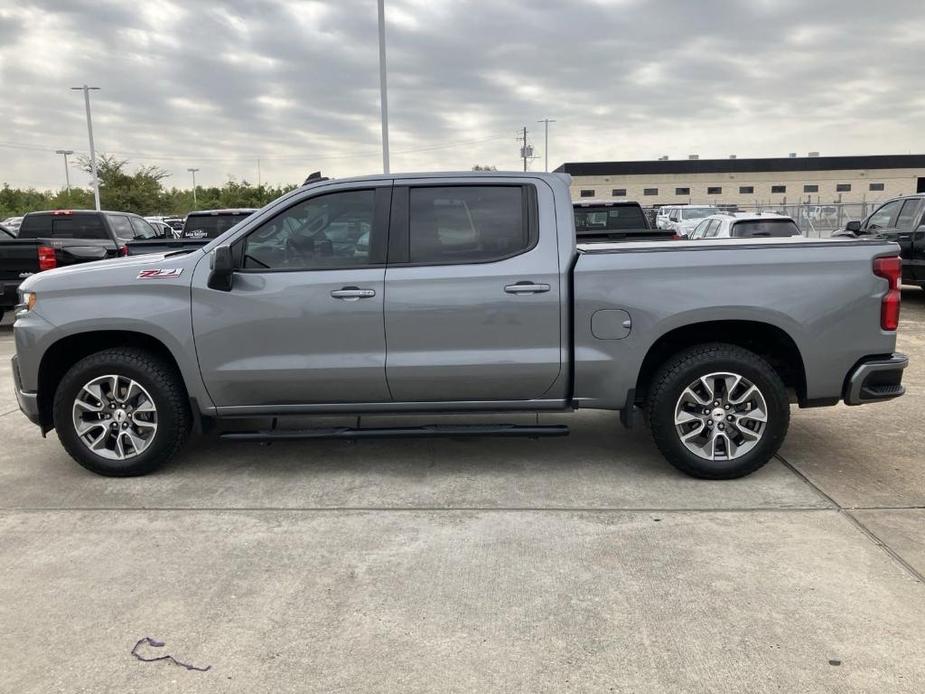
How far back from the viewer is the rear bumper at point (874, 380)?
4.57 m

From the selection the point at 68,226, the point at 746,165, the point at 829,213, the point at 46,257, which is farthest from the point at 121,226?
the point at 746,165

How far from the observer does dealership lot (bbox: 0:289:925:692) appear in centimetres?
284

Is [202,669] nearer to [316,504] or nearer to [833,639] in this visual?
[316,504]

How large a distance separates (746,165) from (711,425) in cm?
5758

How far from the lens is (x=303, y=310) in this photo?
183 inches

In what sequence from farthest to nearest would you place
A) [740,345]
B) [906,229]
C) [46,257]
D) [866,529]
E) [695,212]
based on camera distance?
1. [695,212]
2. [906,229]
3. [46,257]
4. [740,345]
5. [866,529]

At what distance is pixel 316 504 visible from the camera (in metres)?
4.48

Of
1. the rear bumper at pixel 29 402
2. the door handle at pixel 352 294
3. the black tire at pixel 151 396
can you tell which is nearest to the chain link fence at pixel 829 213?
the door handle at pixel 352 294

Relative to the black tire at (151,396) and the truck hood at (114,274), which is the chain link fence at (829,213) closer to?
the truck hood at (114,274)

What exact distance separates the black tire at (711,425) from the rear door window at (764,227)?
8.70 metres

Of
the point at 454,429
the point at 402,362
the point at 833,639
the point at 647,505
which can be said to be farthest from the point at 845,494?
the point at 402,362

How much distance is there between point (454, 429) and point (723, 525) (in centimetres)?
173

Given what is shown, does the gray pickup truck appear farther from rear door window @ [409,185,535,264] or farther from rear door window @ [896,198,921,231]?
rear door window @ [896,198,921,231]

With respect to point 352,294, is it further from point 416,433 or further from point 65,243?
point 65,243
